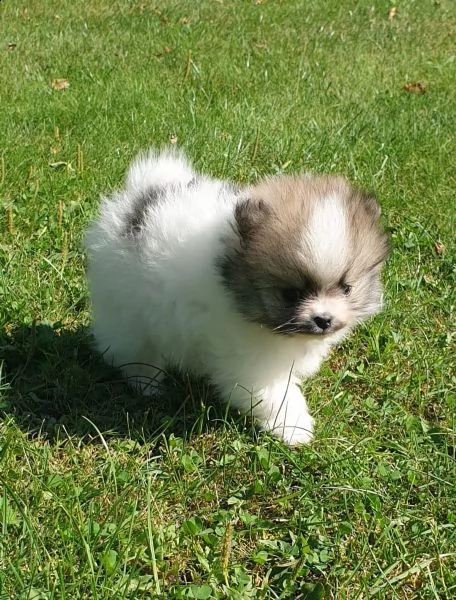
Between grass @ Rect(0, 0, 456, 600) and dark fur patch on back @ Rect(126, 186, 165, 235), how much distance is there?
0.64 meters

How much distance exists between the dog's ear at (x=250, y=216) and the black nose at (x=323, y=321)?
34cm

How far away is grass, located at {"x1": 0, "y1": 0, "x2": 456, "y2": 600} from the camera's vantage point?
219 cm

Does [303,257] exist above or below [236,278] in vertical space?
above

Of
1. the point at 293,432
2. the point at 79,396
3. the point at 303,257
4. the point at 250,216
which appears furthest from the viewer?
the point at 79,396

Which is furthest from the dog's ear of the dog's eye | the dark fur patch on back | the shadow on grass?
the shadow on grass

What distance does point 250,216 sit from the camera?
7.75 feet

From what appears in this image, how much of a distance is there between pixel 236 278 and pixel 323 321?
1.07 feet

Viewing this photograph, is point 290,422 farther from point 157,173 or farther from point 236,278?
point 157,173

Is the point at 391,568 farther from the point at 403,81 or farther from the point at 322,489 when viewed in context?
the point at 403,81

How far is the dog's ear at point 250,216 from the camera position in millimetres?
2361

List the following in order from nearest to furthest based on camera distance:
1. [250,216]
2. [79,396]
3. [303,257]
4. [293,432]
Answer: [303,257] < [250,216] < [293,432] < [79,396]

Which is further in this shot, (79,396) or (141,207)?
(79,396)

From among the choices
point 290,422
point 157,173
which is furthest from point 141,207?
point 290,422

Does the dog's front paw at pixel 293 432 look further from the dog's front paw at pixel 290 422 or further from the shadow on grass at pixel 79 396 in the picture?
the shadow on grass at pixel 79 396
